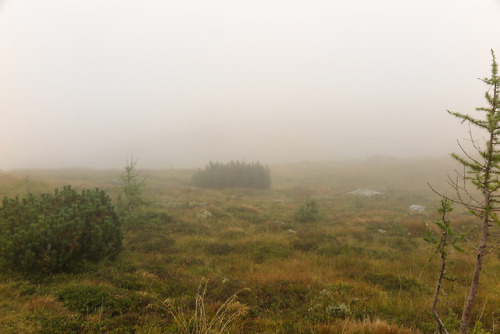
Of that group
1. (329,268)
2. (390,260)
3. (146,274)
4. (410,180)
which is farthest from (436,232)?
(410,180)

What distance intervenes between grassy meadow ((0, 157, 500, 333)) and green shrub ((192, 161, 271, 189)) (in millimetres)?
15986

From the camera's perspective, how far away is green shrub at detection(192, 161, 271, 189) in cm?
3045

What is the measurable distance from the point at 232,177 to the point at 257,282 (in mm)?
24843

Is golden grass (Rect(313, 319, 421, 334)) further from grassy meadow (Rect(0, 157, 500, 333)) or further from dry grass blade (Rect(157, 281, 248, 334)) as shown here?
dry grass blade (Rect(157, 281, 248, 334))

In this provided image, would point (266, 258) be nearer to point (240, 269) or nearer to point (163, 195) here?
point (240, 269)

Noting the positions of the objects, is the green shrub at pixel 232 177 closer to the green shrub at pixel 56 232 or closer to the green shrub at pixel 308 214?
the green shrub at pixel 308 214

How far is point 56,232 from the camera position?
22.4 ft

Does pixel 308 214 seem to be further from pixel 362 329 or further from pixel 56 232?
pixel 56 232

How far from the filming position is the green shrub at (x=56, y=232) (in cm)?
638

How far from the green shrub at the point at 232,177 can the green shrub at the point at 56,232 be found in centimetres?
2144

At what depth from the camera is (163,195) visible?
2148 cm

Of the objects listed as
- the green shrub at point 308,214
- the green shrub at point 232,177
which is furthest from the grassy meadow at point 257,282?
the green shrub at point 232,177

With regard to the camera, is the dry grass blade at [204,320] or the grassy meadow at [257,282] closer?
the dry grass blade at [204,320]

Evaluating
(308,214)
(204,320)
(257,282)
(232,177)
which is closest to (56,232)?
(257,282)
